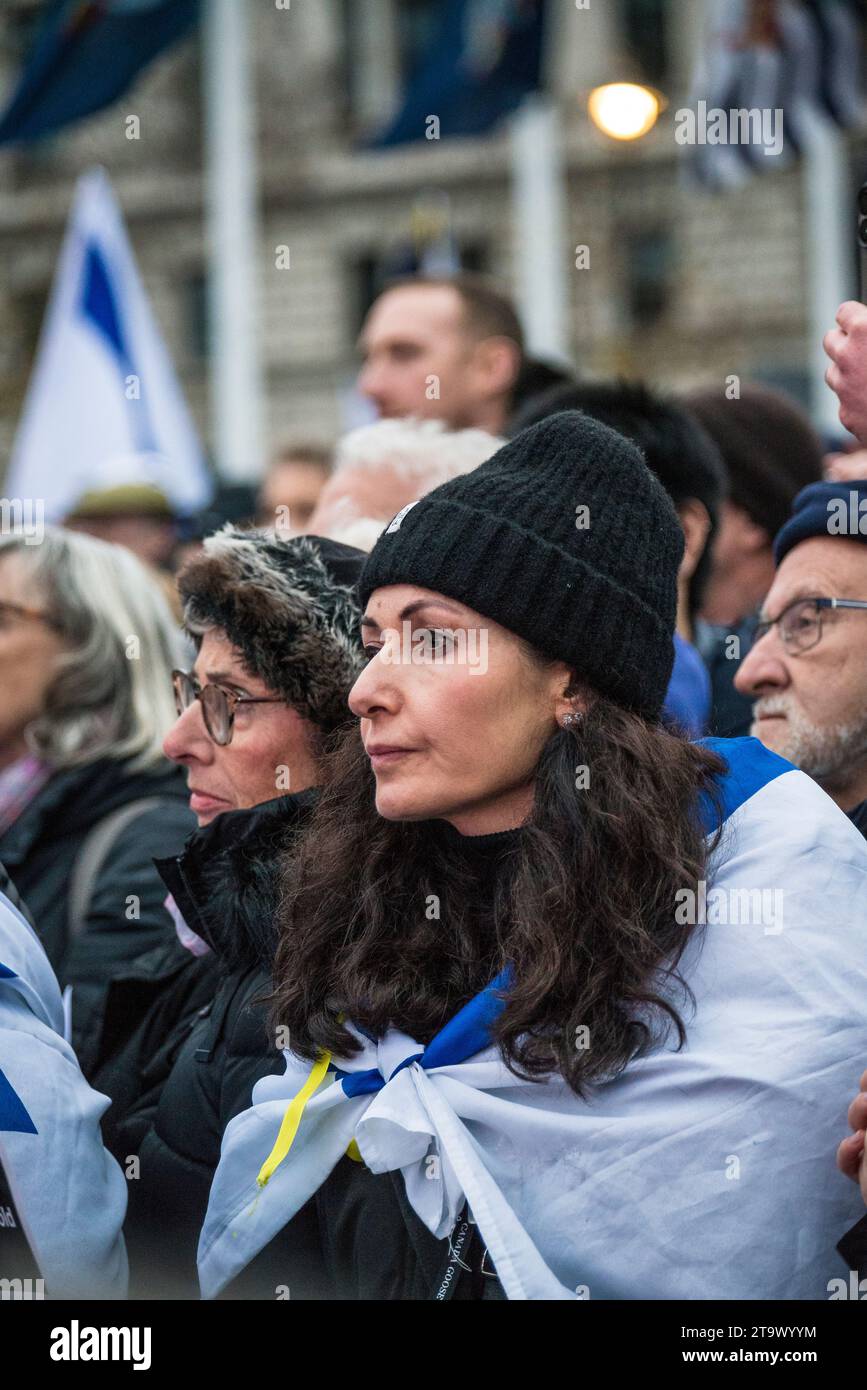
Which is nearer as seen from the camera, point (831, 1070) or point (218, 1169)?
point (831, 1070)

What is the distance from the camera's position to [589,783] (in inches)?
99.1

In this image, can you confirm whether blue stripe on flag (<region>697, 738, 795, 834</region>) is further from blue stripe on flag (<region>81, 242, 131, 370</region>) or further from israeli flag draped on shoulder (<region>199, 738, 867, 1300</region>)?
blue stripe on flag (<region>81, 242, 131, 370</region>)

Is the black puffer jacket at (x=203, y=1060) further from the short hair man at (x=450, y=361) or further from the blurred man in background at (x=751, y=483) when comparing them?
the short hair man at (x=450, y=361)

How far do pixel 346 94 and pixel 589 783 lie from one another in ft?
95.0

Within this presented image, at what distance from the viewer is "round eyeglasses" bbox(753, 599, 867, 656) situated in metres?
3.23

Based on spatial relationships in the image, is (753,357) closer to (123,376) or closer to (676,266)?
(676,266)

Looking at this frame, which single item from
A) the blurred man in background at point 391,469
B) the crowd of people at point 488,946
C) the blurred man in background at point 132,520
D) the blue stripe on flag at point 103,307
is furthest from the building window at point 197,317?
the crowd of people at point 488,946

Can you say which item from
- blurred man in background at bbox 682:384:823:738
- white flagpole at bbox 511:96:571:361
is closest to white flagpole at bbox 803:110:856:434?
white flagpole at bbox 511:96:571:361

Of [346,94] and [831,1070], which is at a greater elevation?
[346,94]

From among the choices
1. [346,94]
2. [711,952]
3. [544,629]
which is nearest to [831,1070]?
[711,952]

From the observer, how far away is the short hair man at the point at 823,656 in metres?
3.20

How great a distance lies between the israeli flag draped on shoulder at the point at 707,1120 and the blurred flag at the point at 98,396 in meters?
5.66

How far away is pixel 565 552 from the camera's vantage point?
258 centimetres

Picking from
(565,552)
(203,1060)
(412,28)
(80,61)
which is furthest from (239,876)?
(412,28)
